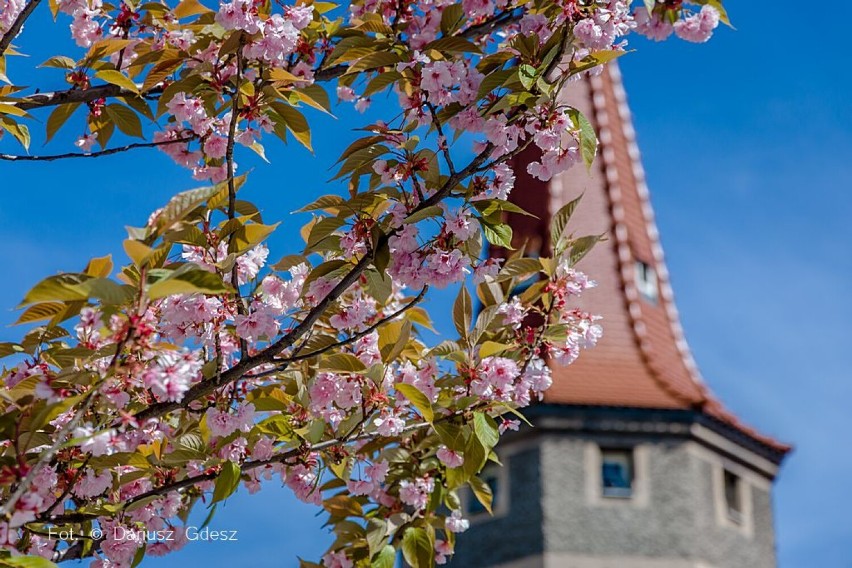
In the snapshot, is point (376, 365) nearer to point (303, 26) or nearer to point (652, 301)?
point (303, 26)

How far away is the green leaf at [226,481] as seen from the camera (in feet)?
12.6

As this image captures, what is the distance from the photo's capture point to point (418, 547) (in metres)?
4.48

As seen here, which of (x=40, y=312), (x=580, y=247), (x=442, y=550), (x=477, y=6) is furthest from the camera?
(x=442, y=550)

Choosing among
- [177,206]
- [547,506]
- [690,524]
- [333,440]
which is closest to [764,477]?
[690,524]

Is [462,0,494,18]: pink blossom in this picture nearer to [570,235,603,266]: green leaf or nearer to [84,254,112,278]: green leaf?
[570,235,603,266]: green leaf

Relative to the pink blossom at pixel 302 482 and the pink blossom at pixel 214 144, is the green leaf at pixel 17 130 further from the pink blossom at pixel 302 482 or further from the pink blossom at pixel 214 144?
the pink blossom at pixel 302 482

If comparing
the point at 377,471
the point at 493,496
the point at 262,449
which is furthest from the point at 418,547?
the point at 493,496

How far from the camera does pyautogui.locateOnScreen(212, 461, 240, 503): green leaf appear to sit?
384 centimetres

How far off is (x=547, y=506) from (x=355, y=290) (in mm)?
15257

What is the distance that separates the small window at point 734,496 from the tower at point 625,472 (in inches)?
0.8

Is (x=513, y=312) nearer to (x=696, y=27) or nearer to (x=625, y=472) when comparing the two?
(x=696, y=27)

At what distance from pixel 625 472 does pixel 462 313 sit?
52.3 feet

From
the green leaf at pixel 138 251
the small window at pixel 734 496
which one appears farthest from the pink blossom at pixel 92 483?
the small window at pixel 734 496

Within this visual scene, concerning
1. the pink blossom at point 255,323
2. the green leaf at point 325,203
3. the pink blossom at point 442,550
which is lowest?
the pink blossom at point 442,550
